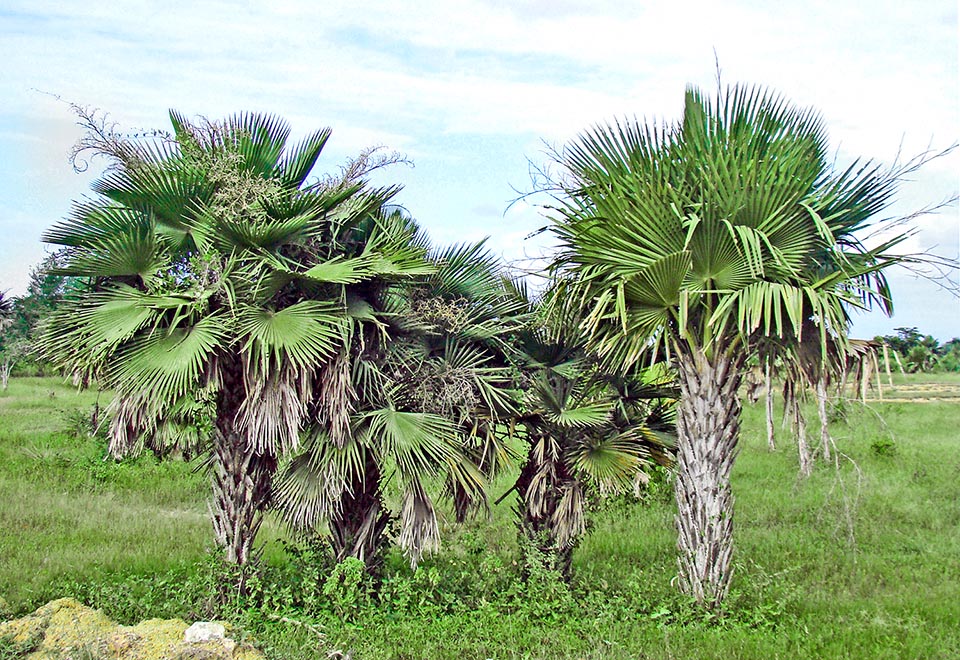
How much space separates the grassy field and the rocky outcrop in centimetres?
62

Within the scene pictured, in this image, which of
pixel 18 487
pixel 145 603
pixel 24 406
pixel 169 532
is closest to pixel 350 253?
pixel 145 603

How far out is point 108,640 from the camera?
6.93 m

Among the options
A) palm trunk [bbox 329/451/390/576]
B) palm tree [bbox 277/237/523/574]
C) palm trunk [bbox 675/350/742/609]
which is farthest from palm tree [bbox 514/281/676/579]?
palm trunk [bbox 329/451/390/576]

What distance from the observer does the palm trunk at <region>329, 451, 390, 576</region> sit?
967 centimetres

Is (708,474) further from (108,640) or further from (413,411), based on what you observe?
(108,640)

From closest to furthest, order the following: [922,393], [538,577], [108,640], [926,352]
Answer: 1. [108,640]
2. [538,577]
3. [922,393]
4. [926,352]

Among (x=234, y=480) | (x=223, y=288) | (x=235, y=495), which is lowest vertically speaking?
(x=235, y=495)

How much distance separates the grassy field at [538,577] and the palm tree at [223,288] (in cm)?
146

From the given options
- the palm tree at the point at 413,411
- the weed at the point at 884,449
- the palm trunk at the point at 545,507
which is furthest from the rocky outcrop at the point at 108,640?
the weed at the point at 884,449

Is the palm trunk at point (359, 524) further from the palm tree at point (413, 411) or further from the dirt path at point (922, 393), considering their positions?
the dirt path at point (922, 393)

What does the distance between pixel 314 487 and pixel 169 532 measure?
16.1 ft

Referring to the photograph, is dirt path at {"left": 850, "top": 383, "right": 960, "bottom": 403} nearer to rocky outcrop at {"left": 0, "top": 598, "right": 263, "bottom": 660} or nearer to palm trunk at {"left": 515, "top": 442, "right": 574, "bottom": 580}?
palm trunk at {"left": 515, "top": 442, "right": 574, "bottom": 580}

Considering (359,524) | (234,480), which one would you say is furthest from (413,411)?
(234,480)

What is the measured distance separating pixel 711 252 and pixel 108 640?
5.99m
